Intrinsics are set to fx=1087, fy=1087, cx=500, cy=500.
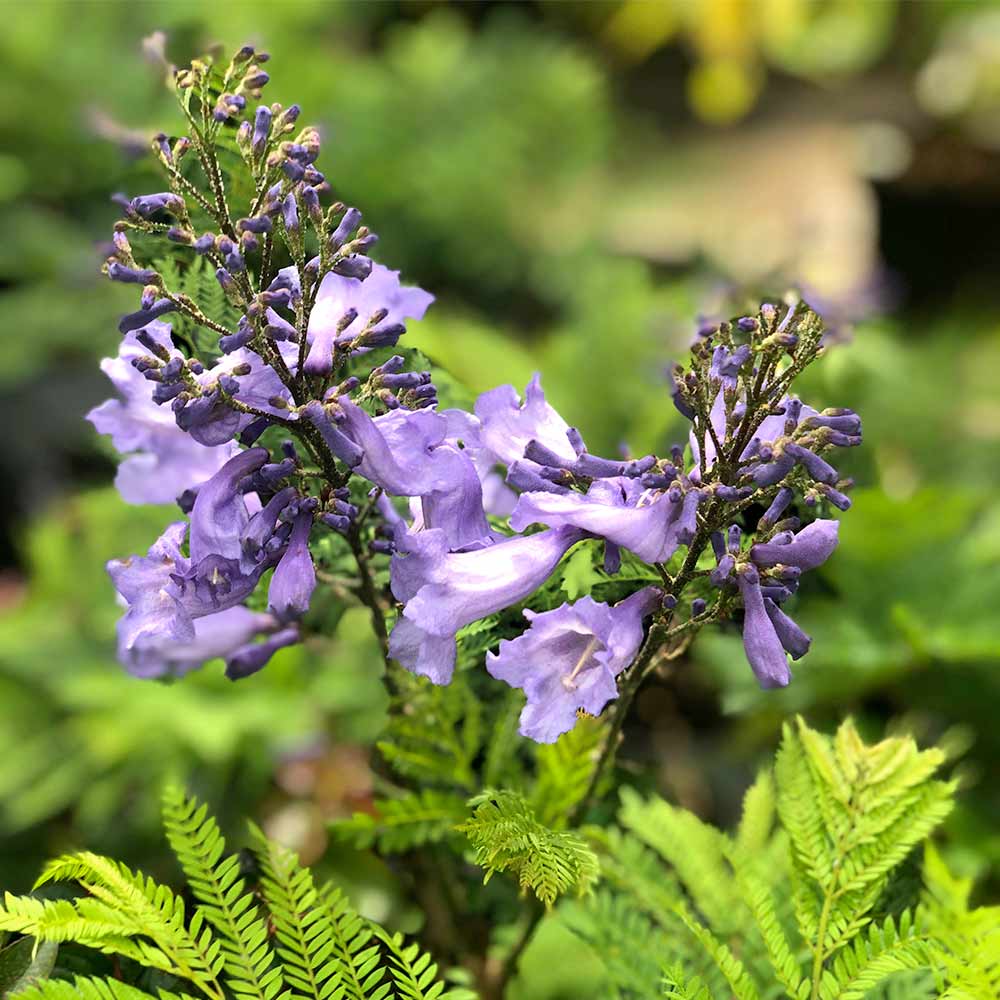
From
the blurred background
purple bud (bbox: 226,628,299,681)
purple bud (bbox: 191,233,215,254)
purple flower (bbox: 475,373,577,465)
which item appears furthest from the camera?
the blurred background

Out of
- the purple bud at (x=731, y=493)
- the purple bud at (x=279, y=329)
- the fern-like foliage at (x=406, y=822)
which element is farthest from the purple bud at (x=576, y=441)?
the fern-like foliage at (x=406, y=822)

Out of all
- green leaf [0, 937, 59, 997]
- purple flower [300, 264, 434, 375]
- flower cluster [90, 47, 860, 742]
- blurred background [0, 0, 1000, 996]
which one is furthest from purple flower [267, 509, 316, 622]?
blurred background [0, 0, 1000, 996]

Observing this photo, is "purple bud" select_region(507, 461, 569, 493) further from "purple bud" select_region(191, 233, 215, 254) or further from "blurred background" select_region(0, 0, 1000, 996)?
"blurred background" select_region(0, 0, 1000, 996)

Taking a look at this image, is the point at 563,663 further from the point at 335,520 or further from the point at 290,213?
the point at 290,213

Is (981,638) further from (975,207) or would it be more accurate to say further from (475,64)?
(475,64)

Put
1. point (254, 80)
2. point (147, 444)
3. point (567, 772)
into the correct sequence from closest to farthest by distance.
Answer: point (254, 80), point (147, 444), point (567, 772)

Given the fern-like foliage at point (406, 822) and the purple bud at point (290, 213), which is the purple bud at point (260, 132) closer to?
the purple bud at point (290, 213)

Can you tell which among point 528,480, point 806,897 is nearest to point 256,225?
point 528,480
